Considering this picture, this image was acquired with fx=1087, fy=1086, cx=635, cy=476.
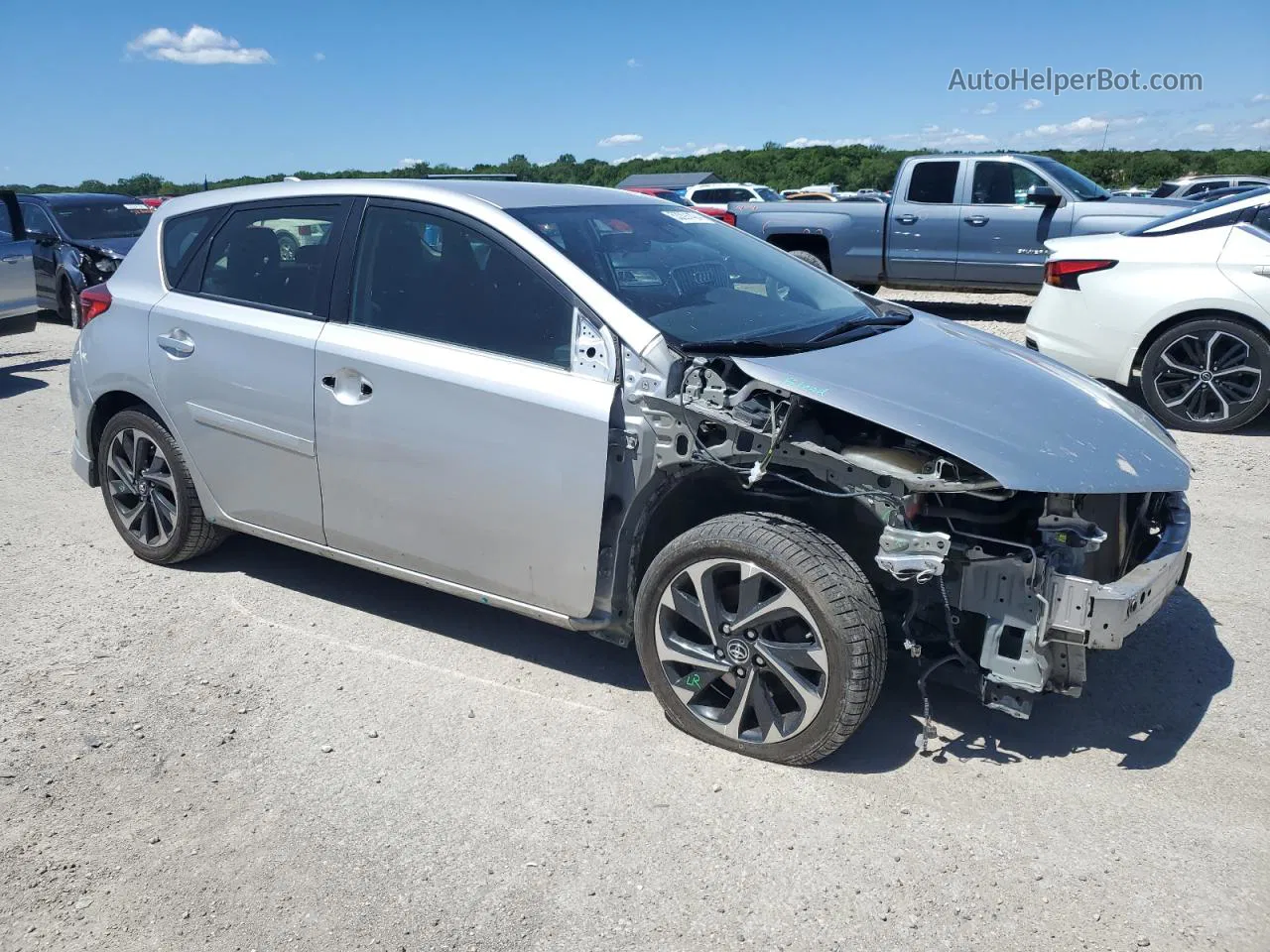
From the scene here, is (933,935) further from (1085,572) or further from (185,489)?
(185,489)

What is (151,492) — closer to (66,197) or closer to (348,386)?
(348,386)

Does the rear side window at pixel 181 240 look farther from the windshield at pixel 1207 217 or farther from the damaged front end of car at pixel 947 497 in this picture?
the windshield at pixel 1207 217

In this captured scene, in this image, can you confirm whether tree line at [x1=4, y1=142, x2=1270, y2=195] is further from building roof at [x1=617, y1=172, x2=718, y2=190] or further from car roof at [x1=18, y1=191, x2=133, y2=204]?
car roof at [x1=18, y1=191, x2=133, y2=204]

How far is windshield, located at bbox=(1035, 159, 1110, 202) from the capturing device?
40.2ft

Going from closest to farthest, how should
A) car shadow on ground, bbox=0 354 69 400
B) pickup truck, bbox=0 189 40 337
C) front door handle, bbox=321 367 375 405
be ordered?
front door handle, bbox=321 367 375 405, car shadow on ground, bbox=0 354 69 400, pickup truck, bbox=0 189 40 337

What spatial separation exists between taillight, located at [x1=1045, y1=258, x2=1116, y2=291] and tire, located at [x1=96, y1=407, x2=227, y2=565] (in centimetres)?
590

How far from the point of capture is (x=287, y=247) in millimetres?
4500

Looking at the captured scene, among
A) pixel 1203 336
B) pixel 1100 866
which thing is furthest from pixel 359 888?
pixel 1203 336

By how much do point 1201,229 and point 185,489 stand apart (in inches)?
273

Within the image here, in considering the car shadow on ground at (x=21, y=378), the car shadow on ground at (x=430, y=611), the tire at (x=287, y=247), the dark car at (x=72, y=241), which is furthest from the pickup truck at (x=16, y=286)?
the tire at (x=287, y=247)

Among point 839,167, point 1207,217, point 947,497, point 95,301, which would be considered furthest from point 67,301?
point 839,167

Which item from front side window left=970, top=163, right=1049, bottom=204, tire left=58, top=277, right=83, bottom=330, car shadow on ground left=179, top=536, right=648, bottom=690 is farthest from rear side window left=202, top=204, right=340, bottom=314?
tire left=58, top=277, right=83, bottom=330

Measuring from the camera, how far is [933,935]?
2.71 metres

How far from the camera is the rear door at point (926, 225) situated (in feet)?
41.7
